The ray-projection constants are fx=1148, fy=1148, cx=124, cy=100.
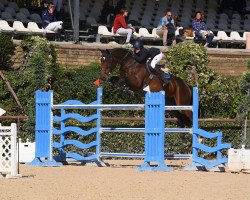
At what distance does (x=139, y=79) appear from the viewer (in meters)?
25.2

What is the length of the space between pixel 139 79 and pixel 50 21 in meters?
7.80

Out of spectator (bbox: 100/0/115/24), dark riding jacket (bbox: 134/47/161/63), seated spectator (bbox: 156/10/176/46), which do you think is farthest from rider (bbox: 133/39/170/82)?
spectator (bbox: 100/0/115/24)

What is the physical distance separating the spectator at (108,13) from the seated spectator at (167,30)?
2.19m

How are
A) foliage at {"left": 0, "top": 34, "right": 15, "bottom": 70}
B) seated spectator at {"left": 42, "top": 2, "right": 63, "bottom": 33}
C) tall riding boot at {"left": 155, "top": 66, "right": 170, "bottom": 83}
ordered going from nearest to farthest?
tall riding boot at {"left": 155, "top": 66, "right": 170, "bottom": 83}
foliage at {"left": 0, "top": 34, "right": 15, "bottom": 70}
seated spectator at {"left": 42, "top": 2, "right": 63, "bottom": 33}

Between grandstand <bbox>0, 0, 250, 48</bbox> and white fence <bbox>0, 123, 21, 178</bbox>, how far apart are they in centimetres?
1220

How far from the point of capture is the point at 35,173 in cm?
2048

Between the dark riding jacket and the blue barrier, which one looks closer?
the blue barrier

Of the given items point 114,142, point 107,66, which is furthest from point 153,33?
point 107,66

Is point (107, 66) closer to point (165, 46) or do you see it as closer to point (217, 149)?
point (217, 149)

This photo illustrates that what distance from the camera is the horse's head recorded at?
24.5 metres

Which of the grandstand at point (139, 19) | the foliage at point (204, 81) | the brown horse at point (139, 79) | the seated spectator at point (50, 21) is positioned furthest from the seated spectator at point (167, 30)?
the brown horse at point (139, 79)

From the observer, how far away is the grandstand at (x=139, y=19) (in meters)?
32.9

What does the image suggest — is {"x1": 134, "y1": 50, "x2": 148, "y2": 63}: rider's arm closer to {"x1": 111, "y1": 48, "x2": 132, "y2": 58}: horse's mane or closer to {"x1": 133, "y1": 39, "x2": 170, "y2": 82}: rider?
{"x1": 133, "y1": 39, "x2": 170, "y2": 82}: rider

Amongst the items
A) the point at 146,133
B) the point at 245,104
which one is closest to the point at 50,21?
the point at 245,104
